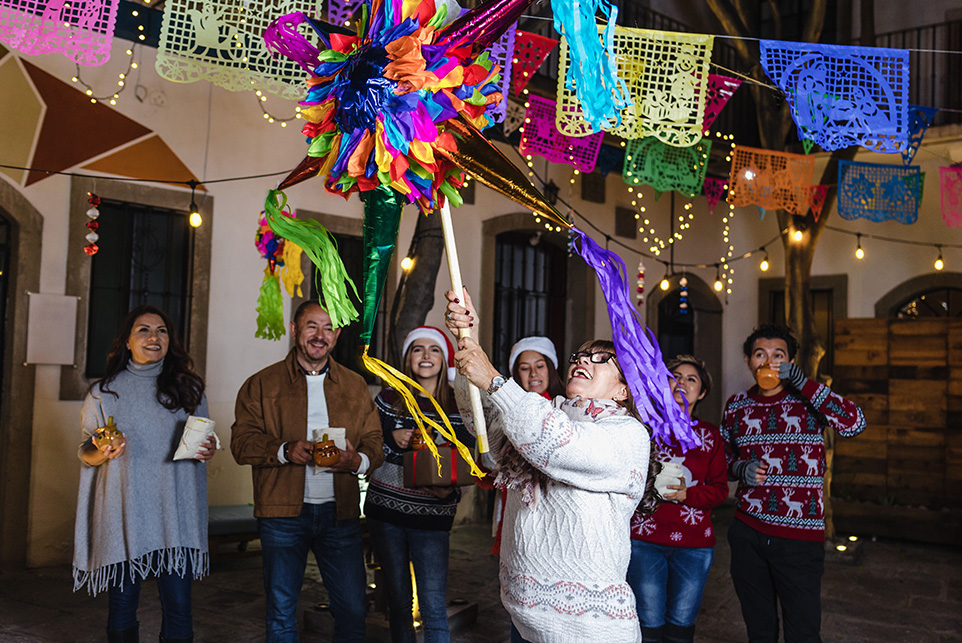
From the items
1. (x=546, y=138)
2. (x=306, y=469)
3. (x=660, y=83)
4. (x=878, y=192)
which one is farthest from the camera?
(x=878, y=192)

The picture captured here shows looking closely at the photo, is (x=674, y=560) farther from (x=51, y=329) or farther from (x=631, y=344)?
(x=51, y=329)

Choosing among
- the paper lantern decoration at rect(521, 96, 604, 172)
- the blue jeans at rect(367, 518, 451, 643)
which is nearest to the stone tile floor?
the blue jeans at rect(367, 518, 451, 643)

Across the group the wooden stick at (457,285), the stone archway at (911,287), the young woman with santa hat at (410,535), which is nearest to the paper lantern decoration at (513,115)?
the young woman with santa hat at (410,535)

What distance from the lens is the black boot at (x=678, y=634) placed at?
2.96 metres

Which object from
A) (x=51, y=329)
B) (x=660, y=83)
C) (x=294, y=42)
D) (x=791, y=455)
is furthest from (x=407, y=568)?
(x=51, y=329)

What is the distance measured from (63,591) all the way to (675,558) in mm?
3512

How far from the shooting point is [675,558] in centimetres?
299

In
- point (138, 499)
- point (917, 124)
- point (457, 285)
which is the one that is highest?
point (917, 124)

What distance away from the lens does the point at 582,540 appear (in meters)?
1.95

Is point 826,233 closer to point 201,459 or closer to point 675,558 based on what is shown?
point 675,558

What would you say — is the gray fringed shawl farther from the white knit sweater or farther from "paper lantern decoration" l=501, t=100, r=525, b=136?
"paper lantern decoration" l=501, t=100, r=525, b=136

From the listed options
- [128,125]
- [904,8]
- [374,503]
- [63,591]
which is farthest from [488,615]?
[904,8]

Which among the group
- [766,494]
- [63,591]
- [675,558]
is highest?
[766,494]

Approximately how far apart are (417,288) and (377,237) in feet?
7.91
